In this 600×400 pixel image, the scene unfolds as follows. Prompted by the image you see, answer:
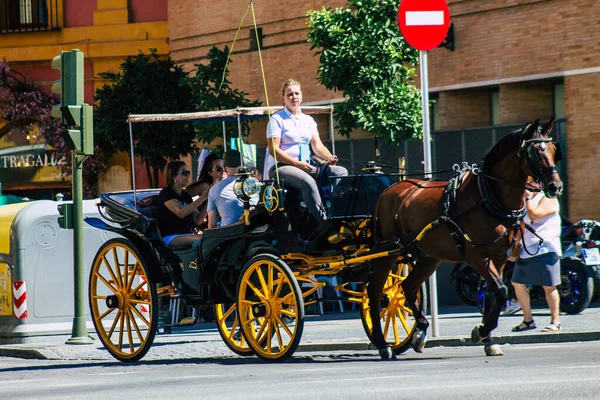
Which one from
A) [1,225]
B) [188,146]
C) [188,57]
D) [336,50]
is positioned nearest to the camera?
[1,225]

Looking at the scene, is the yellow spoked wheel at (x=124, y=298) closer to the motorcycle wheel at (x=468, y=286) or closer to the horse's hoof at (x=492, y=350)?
the horse's hoof at (x=492, y=350)

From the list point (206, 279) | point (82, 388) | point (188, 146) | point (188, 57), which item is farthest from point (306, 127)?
point (188, 57)

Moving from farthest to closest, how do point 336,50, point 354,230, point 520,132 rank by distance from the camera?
point 336,50, point 354,230, point 520,132

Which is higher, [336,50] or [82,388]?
[336,50]

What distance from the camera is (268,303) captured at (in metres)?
11.9

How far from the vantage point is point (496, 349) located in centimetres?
1166

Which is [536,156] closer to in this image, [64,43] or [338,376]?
[338,376]

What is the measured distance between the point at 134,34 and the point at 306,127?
774 inches

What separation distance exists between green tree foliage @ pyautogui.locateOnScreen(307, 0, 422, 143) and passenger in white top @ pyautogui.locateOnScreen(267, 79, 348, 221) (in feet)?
24.1

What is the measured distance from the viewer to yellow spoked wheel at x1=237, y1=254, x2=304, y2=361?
1161cm

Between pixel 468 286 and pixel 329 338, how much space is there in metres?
5.40

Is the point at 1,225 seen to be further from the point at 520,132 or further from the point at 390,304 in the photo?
the point at 520,132

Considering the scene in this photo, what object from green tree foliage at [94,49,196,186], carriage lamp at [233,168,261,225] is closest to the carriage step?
carriage lamp at [233,168,261,225]

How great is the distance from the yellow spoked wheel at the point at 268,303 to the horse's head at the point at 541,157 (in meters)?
2.13
